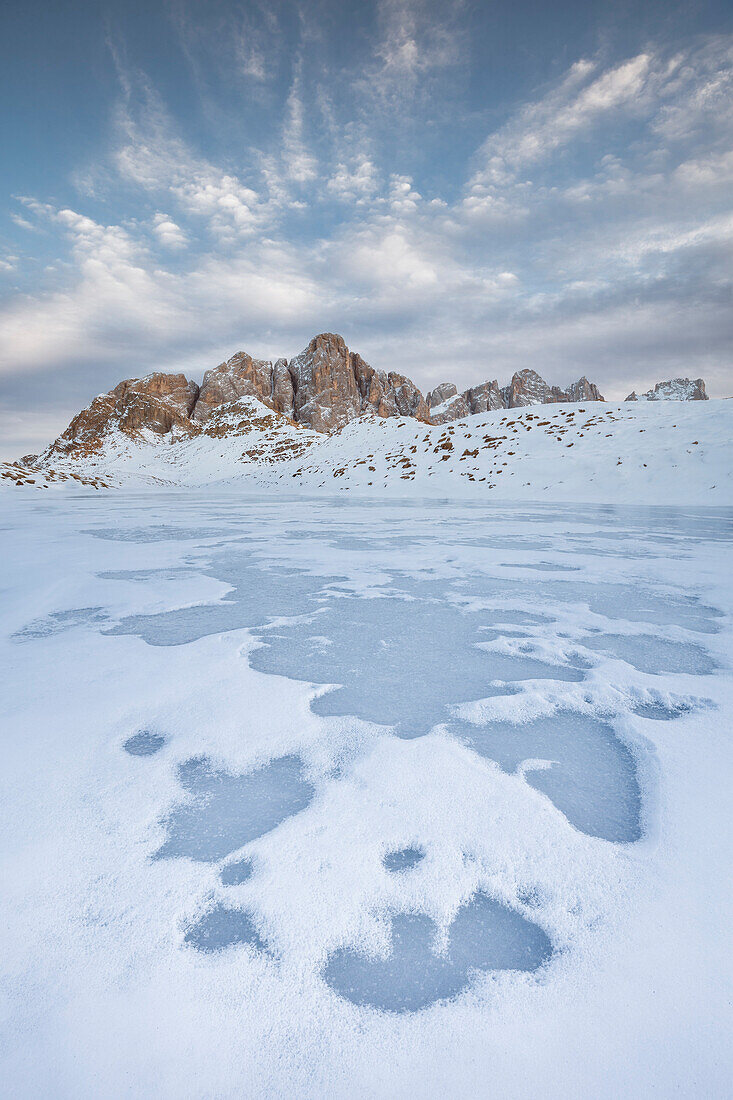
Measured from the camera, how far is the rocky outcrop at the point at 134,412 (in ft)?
262

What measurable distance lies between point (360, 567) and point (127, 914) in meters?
4.27

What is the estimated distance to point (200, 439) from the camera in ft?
220

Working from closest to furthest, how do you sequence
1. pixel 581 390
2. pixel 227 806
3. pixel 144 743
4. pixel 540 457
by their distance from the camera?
pixel 227 806 < pixel 144 743 < pixel 540 457 < pixel 581 390

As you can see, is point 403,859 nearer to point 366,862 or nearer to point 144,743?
point 366,862

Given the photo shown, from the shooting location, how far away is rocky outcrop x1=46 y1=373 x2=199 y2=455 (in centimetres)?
7975

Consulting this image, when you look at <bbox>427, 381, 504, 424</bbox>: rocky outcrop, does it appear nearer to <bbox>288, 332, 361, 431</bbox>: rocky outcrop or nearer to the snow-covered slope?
<bbox>288, 332, 361, 431</bbox>: rocky outcrop

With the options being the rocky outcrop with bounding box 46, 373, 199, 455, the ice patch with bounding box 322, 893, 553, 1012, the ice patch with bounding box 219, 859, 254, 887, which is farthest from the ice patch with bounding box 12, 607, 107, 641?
the rocky outcrop with bounding box 46, 373, 199, 455

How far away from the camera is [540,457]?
18.9 meters

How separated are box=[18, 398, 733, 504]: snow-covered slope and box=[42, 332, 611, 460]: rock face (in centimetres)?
5116

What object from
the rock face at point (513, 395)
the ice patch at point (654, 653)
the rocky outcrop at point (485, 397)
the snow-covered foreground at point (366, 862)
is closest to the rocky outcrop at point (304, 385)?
the rock face at point (513, 395)

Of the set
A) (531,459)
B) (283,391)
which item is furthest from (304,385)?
(531,459)

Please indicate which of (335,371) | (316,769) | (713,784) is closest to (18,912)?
(316,769)

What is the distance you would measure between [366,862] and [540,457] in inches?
766

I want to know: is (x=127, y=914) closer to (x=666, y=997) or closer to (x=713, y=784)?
(x=666, y=997)
